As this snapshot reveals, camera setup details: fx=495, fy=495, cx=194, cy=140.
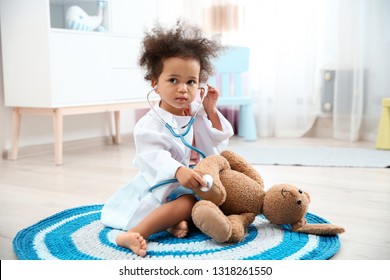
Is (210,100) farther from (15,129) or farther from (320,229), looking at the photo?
(15,129)

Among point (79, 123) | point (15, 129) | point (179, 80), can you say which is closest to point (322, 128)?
point (79, 123)

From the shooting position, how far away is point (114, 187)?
149 centimetres

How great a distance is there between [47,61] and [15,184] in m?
0.54

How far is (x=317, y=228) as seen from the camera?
0.97 meters

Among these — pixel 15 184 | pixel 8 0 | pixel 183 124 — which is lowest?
A: pixel 15 184

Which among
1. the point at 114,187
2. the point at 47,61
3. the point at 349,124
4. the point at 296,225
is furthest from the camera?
the point at 349,124

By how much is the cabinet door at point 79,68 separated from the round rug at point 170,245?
95 cm

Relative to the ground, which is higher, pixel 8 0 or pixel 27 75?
pixel 8 0

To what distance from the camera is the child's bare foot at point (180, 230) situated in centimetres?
97

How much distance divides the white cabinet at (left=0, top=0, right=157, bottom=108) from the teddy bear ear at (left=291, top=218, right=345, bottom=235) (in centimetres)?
120

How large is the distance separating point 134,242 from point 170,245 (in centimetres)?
7
